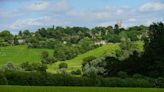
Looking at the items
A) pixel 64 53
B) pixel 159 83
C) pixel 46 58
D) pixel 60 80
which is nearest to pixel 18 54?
pixel 46 58

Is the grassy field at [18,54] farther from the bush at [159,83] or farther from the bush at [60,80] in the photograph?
the bush at [159,83]

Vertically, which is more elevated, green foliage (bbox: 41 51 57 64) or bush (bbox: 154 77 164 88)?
bush (bbox: 154 77 164 88)

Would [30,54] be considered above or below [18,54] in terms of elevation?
below

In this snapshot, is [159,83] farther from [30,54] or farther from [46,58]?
[30,54]

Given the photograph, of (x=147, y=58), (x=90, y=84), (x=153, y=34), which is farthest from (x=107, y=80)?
(x=153, y=34)

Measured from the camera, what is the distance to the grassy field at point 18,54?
154 meters

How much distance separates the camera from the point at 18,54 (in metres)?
165

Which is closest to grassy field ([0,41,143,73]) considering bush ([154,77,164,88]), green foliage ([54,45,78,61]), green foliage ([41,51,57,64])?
green foliage ([41,51,57,64])

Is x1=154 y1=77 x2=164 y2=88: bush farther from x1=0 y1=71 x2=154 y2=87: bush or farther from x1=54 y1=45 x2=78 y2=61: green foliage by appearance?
x1=54 y1=45 x2=78 y2=61: green foliage

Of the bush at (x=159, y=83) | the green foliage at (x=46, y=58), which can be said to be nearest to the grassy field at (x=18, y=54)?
the green foliage at (x=46, y=58)

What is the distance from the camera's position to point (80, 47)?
176m

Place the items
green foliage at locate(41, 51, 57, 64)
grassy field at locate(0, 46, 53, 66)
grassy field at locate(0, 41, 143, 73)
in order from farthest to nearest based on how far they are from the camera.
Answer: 1. grassy field at locate(0, 46, 53, 66)
2. green foliage at locate(41, 51, 57, 64)
3. grassy field at locate(0, 41, 143, 73)

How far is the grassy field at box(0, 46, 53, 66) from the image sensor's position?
154375mm

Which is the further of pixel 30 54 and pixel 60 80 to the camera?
pixel 30 54
